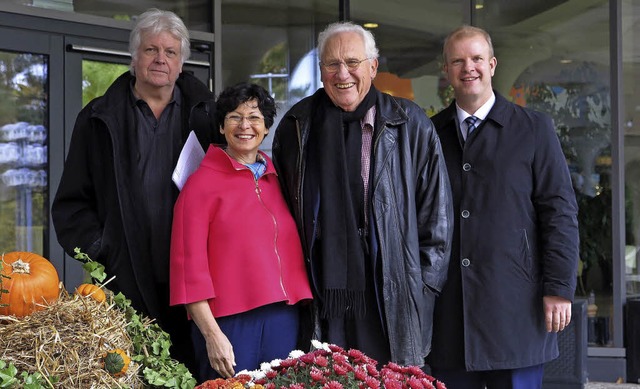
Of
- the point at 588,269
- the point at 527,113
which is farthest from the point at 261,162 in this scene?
the point at 588,269

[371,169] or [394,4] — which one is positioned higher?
[394,4]

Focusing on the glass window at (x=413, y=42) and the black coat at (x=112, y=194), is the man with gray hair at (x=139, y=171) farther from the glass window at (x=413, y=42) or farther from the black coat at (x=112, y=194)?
the glass window at (x=413, y=42)

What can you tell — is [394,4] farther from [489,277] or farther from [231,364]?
[231,364]

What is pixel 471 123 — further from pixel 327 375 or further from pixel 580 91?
pixel 580 91

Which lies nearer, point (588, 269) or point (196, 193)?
point (196, 193)

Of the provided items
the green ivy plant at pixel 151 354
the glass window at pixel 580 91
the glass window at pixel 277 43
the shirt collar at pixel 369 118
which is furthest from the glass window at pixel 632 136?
the green ivy plant at pixel 151 354

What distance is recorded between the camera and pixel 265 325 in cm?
353

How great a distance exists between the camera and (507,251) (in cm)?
394

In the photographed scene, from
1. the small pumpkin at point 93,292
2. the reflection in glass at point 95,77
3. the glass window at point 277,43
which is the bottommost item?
the small pumpkin at point 93,292

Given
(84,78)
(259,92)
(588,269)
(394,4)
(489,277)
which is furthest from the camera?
(394,4)

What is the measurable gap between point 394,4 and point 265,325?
18.5 feet

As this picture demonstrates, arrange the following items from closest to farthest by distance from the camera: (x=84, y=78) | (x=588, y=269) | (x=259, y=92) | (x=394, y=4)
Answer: (x=259, y=92)
(x=84, y=78)
(x=588, y=269)
(x=394, y=4)

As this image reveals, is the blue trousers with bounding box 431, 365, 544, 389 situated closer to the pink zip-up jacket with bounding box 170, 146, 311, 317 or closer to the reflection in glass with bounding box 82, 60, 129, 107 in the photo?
the pink zip-up jacket with bounding box 170, 146, 311, 317

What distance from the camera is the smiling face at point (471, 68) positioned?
4.06m
